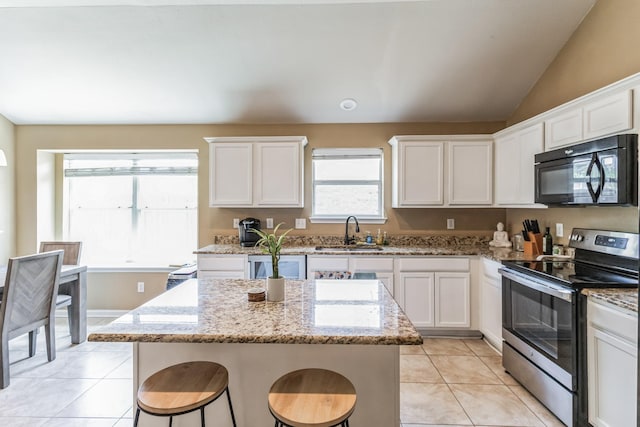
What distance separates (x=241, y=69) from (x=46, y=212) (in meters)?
3.22

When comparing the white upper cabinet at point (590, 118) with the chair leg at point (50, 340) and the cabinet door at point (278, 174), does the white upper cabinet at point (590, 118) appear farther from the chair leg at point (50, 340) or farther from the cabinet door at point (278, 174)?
the chair leg at point (50, 340)

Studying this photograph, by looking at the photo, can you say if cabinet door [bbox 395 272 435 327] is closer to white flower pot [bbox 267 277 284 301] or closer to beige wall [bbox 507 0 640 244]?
beige wall [bbox 507 0 640 244]

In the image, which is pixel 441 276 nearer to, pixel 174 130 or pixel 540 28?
pixel 540 28

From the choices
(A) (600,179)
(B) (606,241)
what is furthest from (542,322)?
(A) (600,179)

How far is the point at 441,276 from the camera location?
128 inches

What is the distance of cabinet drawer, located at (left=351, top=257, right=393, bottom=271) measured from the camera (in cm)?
328

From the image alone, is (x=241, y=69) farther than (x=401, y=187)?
No

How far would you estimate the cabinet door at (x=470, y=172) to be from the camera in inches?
136

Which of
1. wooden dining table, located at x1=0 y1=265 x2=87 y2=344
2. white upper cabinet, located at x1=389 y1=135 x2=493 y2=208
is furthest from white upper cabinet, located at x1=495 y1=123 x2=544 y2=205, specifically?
wooden dining table, located at x1=0 y1=265 x2=87 y2=344

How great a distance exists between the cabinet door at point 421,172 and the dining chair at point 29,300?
3.39 meters

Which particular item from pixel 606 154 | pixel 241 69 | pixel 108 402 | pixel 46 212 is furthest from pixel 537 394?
pixel 46 212

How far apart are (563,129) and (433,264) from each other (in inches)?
62.9

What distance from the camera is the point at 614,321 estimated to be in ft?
5.37

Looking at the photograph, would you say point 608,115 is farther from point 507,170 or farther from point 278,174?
point 278,174
